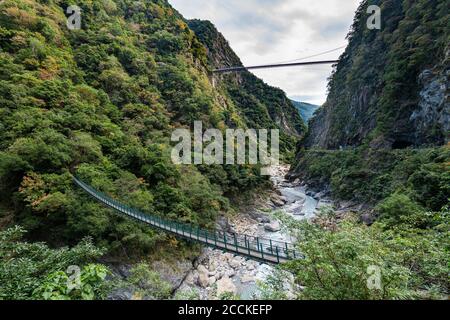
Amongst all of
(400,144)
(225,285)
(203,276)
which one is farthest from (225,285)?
(400,144)

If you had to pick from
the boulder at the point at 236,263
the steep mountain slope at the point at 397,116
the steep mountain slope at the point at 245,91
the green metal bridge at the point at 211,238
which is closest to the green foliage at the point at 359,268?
the green metal bridge at the point at 211,238

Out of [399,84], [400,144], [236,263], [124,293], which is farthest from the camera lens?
[399,84]

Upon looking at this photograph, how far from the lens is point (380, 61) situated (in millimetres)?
25234

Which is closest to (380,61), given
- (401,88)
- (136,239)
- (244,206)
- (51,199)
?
(401,88)

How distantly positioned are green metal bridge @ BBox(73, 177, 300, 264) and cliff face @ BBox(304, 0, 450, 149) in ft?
48.2

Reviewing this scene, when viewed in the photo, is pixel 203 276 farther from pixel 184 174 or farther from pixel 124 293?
pixel 184 174

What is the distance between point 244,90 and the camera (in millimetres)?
70938

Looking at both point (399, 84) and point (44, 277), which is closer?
point (44, 277)

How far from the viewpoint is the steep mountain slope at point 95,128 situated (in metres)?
10.6

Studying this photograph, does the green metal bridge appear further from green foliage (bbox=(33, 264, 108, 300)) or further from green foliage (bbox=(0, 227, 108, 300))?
green foliage (bbox=(33, 264, 108, 300))

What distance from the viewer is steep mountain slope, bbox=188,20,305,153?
57.7m

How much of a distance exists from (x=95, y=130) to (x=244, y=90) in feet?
195

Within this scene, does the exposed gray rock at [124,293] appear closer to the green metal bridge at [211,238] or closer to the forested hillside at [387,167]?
the green metal bridge at [211,238]
